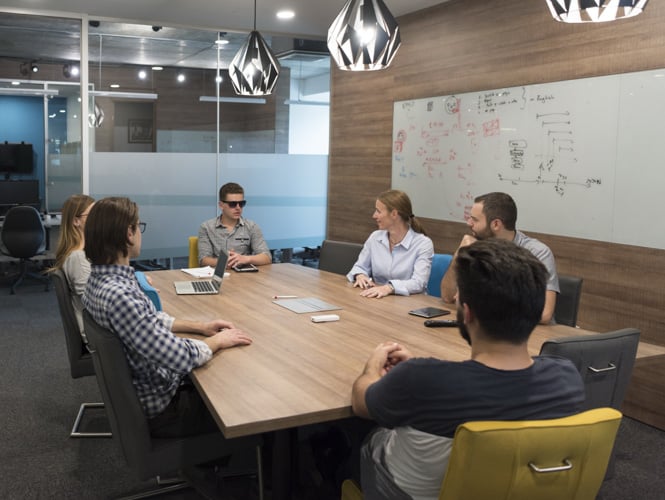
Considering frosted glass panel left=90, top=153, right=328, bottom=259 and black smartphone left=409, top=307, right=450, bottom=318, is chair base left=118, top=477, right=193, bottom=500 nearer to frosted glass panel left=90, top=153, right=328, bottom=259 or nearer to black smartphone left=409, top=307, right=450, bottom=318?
black smartphone left=409, top=307, right=450, bottom=318

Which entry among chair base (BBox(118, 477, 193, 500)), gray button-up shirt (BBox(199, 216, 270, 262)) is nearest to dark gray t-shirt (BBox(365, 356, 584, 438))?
chair base (BBox(118, 477, 193, 500))

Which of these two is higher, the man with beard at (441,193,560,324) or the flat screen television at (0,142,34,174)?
the flat screen television at (0,142,34,174)

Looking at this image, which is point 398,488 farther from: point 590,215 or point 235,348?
Answer: point 590,215

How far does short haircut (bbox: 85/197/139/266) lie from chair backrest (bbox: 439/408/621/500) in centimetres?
145

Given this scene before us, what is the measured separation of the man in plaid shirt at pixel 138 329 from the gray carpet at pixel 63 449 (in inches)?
23.6

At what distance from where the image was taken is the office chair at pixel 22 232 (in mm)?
7165

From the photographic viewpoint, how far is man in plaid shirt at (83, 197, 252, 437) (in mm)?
2281

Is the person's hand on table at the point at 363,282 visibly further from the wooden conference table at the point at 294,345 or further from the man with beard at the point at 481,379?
the man with beard at the point at 481,379

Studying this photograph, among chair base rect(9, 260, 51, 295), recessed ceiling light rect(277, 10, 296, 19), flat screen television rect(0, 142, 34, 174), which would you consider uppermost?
recessed ceiling light rect(277, 10, 296, 19)

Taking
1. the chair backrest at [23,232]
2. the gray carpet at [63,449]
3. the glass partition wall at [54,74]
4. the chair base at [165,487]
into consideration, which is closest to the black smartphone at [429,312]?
the gray carpet at [63,449]

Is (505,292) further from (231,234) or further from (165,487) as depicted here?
(231,234)

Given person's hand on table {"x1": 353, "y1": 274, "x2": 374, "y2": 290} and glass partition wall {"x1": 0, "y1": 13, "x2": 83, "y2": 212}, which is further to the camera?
glass partition wall {"x1": 0, "y1": 13, "x2": 83, "y2": 212}

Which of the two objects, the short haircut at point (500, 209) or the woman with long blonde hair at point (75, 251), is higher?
the short haircut at point (500, 209)

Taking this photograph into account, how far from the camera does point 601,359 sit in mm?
2281
